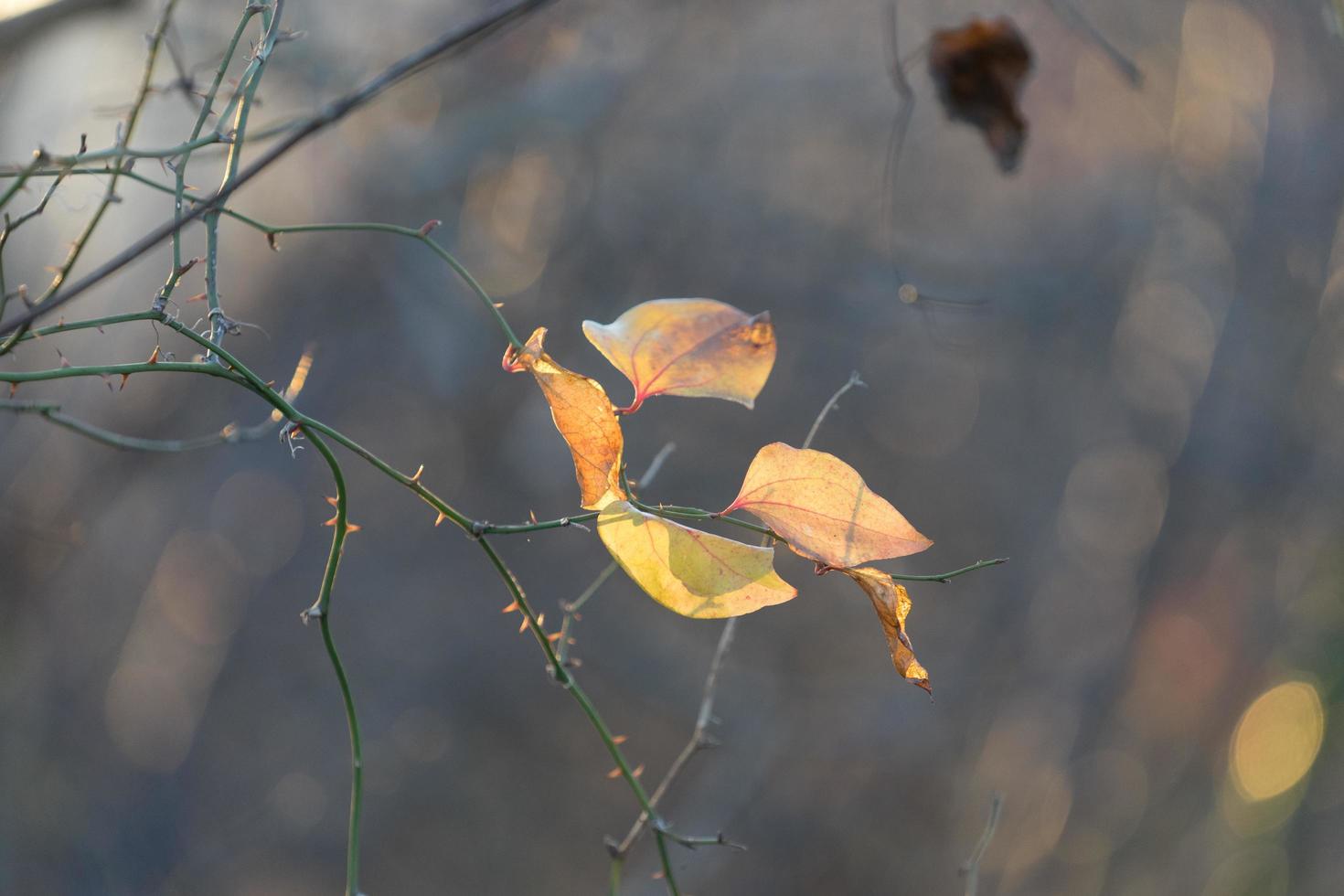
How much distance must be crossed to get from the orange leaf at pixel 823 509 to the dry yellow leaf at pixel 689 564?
0.06 feet

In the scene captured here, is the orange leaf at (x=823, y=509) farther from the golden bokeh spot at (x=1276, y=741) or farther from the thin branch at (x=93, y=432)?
the golden bokeh spot at (x=1276, y=741)

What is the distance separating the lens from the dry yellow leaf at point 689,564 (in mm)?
281

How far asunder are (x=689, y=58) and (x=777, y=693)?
1.18 meters

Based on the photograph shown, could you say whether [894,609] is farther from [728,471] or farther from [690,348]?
[728,471]

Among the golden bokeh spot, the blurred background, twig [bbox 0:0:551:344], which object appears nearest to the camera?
twig [bbox 0:0:551:344]

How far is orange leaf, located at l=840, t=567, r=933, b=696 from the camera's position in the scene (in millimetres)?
293

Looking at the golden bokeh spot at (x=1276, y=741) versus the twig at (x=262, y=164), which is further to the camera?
the golden bokeh spot at (x=1276, y=741)

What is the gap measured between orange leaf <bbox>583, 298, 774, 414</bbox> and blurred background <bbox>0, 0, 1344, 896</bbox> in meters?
1.23

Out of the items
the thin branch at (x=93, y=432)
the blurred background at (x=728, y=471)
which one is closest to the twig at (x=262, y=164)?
the thin branch at (x=93, y=432)

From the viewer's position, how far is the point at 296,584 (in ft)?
5.35

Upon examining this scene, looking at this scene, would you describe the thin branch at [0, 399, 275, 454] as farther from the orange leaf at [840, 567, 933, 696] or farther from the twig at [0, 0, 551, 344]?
the orange leaf at [840, 567, 933, 696]

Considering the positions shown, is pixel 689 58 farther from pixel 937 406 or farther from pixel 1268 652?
pixel 1268 652

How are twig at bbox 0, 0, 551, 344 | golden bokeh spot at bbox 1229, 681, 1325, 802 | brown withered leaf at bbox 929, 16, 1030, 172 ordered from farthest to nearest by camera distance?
golden bokeh spot at bbox 1229, 681, 1325, 802, brown withered leaf at bbox 929, 16, 1030, 172, twig at bbox 0, 0, 551, 344

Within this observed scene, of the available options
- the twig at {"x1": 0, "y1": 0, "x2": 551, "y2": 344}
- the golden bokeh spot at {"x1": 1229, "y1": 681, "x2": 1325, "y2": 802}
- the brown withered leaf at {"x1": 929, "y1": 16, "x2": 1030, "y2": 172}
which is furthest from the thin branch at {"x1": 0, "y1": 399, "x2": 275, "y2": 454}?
the golden bokeh spot at {"x1": 1229, "y1": 681, "x2": 1325, "y2": 802}
